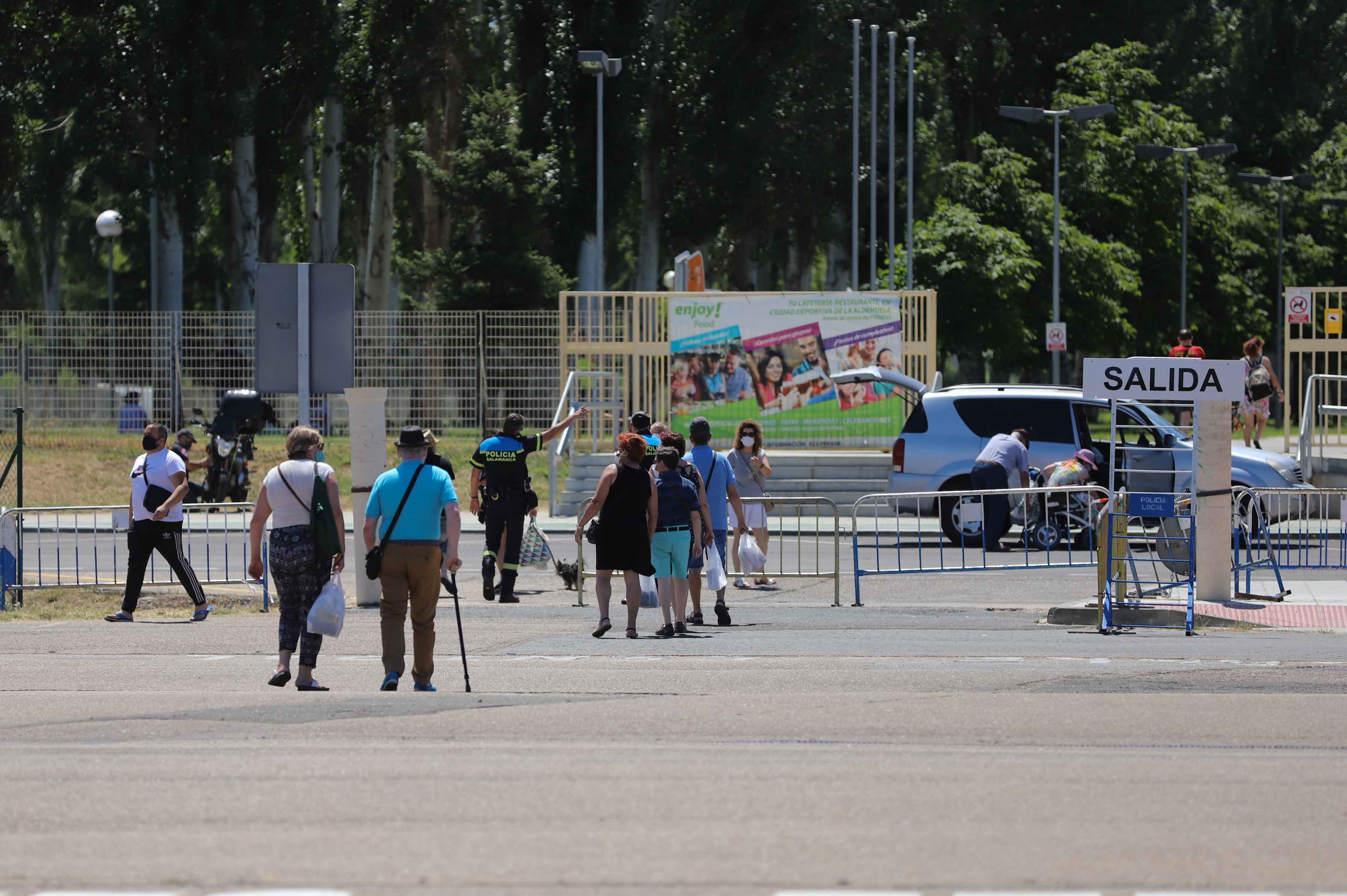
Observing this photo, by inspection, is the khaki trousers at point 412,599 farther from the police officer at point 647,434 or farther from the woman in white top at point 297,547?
the police officer at point 647,434

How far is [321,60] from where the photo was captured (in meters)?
39.2

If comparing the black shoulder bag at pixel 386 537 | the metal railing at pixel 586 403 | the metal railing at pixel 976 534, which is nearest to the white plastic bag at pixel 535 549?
the metal railing at pixel 976 534

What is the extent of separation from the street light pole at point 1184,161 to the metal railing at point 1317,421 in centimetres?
1550

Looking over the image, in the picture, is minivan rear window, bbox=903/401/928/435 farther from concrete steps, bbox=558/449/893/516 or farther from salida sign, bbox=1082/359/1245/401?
salida sign, bbox=1082/359/1245/401

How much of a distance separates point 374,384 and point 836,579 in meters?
14.4

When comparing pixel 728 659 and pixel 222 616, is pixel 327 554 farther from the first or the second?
pixel 222 616

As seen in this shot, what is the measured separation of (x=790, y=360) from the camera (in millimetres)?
26641

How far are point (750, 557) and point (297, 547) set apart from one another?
259 inches

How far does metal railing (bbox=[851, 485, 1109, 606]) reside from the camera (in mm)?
15906

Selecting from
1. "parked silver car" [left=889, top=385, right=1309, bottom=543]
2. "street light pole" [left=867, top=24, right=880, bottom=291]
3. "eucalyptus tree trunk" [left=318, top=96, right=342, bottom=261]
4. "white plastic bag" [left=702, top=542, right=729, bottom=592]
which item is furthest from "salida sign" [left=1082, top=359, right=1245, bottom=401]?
"eucalyptus tree trunk" [left=318, top=96, right=342, bottom=261]

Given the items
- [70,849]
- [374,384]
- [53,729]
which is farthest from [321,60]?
[70,849]

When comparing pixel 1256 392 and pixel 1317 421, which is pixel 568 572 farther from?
pixel 1317 421

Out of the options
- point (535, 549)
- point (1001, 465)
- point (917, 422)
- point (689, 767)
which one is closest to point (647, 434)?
point (535, 549)

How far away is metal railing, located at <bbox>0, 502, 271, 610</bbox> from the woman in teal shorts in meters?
3.95
